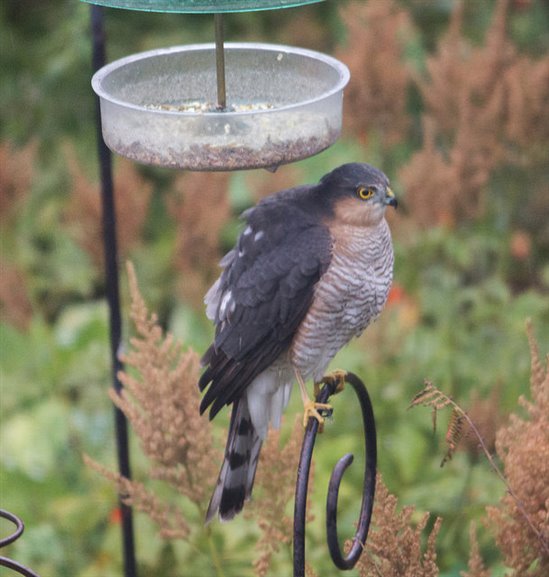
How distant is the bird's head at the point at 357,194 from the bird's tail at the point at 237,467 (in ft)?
1.80

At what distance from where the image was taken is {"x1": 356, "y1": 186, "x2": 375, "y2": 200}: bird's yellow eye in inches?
95.7

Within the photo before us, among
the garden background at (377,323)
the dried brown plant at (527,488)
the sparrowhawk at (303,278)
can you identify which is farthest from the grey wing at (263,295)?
the dried brown plant at (527,488)

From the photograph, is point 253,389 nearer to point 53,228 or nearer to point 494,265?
point 494,265

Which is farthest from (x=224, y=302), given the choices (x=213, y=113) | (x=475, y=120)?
(x=475, y=120)

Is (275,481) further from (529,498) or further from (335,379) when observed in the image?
(529,498)

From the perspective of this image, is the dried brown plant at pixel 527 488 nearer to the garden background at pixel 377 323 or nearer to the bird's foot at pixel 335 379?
the bird's foot at pixel 335 379

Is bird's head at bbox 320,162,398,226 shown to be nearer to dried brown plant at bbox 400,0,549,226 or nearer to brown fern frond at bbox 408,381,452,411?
brown fern frond at bbox 408,381,452,411

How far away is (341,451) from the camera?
12.6ft

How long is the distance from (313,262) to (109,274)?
2.83ft

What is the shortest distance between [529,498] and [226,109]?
1022 millimetres

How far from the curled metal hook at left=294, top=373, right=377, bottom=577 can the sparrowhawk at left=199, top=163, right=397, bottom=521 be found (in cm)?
12

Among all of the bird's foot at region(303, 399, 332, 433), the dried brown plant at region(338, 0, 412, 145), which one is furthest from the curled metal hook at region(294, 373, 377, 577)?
the dried brown plant at region(338, 0, 412, 145)

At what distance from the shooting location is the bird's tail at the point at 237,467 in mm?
2707

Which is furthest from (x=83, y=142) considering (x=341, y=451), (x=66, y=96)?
(x=341, y=451)
